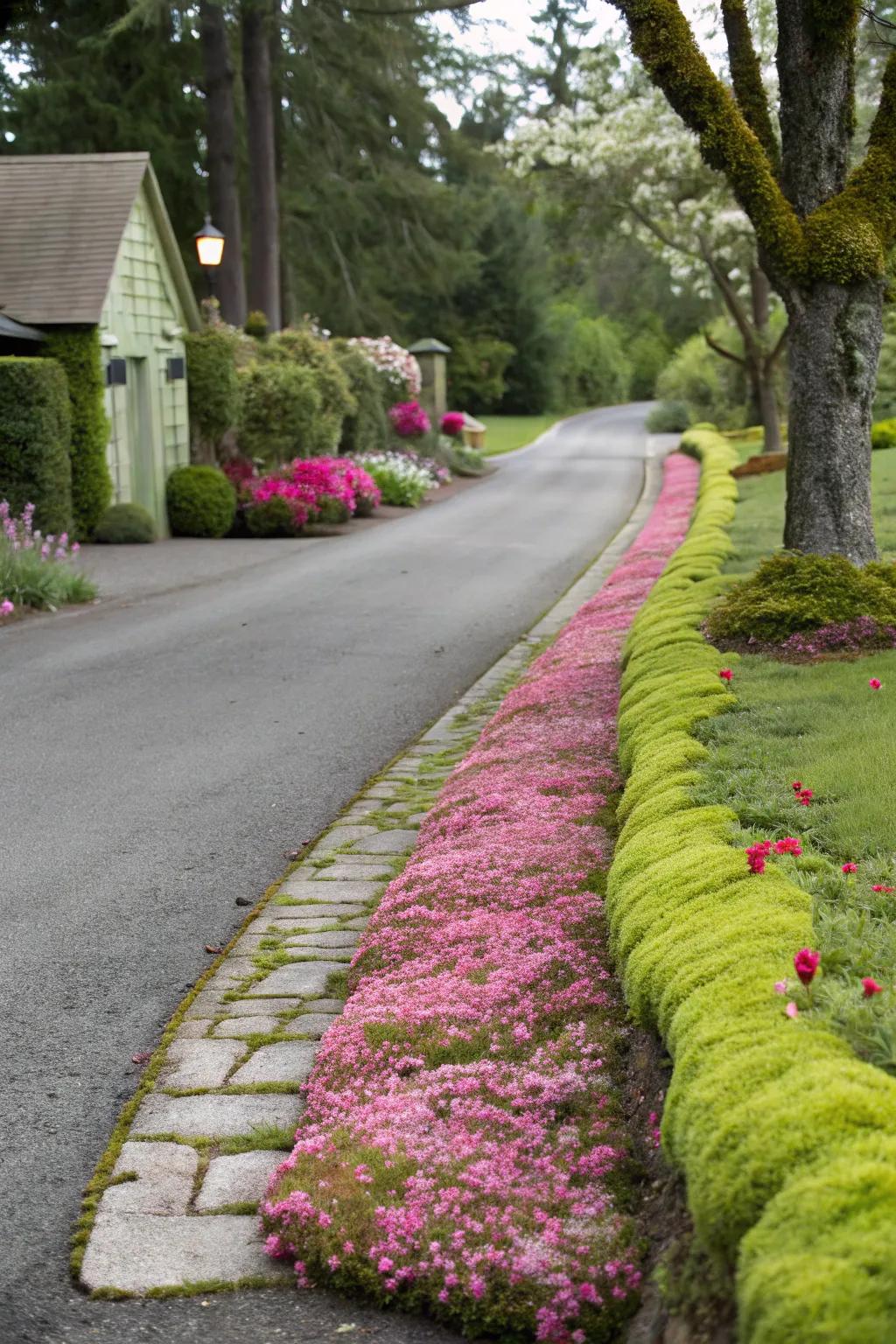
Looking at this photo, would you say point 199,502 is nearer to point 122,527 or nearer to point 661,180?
point 122,527

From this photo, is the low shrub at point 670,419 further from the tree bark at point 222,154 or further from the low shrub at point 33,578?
the low shrub at point 33,578

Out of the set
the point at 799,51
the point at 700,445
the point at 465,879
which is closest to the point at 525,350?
the point at 700,445

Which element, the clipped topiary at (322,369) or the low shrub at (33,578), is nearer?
the low shrub at (33,578)

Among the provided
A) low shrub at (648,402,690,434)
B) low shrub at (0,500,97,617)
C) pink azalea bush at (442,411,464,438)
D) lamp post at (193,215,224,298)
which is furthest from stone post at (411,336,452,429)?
low shrub at (0,500,97,617)

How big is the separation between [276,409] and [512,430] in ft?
109

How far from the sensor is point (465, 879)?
575 centimetres

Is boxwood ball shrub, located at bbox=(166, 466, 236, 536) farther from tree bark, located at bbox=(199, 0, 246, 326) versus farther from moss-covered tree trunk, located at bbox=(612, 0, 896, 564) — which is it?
moss-covered tree trunk, located at bbox=(612, 0, 896, 564)

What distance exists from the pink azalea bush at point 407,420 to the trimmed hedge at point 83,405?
15.6 m

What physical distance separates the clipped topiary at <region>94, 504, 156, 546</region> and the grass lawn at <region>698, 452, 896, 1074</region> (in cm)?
1412

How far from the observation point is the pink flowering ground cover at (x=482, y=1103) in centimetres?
328

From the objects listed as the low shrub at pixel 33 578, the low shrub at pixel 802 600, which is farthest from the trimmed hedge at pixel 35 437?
the low shrub at pixel 802 600

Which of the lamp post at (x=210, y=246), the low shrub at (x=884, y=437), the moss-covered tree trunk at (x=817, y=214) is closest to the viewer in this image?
the moss-covered tree trunk at (x=817, y=214)

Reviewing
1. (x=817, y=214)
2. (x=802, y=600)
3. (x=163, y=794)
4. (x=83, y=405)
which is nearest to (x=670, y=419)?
(x=83, y=405)

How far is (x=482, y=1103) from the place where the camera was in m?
3.99
